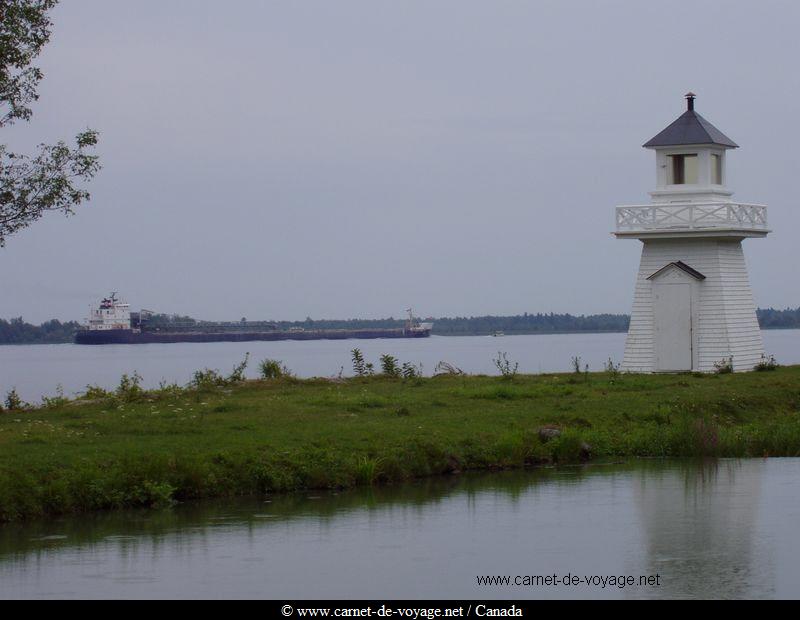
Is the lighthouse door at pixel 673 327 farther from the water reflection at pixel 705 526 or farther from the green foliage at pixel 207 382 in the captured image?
the water reflection at pixel 705 526

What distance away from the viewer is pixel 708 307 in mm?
42000

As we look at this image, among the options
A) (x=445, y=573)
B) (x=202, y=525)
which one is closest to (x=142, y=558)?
(x=202, y=525)

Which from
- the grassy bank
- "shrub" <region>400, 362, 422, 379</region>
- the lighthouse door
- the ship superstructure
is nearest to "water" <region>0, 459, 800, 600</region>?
the grassy bank

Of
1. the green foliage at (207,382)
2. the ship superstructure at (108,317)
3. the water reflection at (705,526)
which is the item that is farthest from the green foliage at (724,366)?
the ship superstructure at (108,317)

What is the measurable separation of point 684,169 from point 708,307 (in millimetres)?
4250

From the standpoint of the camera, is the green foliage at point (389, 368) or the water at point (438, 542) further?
the green foliage at point (389, 368)

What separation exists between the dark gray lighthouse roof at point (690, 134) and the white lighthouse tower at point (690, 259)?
30mm

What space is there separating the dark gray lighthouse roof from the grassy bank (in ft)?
25.9

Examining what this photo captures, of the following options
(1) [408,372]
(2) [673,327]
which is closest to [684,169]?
(2) [673,327]

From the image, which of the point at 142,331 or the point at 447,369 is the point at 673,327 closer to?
the point at 447,369

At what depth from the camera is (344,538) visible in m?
20.6

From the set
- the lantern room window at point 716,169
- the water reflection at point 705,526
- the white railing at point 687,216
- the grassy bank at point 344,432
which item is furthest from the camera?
the lantern room window at point 716,169

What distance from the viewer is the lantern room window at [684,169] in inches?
1681

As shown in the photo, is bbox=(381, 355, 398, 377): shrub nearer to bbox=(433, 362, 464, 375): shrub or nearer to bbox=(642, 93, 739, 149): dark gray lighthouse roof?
bbox=(433, 362, 464, 375): shrub
